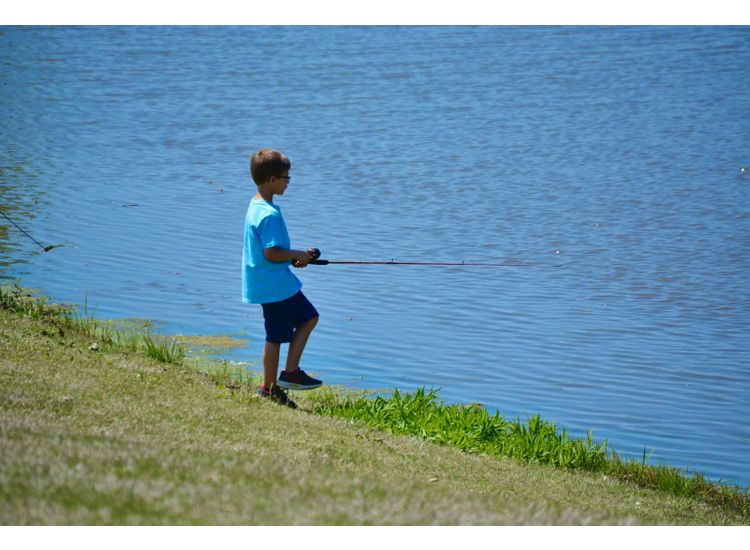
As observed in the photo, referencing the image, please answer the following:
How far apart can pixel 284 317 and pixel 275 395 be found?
490 mm

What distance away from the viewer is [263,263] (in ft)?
22.4

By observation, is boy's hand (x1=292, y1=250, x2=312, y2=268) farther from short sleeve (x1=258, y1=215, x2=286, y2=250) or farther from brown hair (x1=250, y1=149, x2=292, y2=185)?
brown hair (x1=250, y1=149, x2=292, y2=185)

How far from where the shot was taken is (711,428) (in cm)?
849

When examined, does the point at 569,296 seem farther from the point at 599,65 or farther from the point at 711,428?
the point at 599,65

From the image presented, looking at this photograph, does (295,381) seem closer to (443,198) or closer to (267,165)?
(267,165)

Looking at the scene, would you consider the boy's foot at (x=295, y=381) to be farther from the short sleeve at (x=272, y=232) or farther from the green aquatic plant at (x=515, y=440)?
the short sleeve at (x=272, y=232)

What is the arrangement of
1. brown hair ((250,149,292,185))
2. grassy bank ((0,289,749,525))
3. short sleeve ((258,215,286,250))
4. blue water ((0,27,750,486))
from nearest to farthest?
grassy bank ((0,289,749,525))
short sleeve ((258,215,286,250))
brown hair ((250,149,292,185))
blue water ((0,27,750,486))

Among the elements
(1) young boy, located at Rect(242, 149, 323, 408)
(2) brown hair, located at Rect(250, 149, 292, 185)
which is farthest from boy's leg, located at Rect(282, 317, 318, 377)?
(2) brown hair, located at Rect(250, 149, 292, 185)

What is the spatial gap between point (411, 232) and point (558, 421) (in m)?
5.90

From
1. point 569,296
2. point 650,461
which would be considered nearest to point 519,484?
point 650,461

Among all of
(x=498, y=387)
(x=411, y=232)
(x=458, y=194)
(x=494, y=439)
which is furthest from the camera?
(x=458, y=194)

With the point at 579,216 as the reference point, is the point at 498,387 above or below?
below

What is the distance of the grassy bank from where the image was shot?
175 inches

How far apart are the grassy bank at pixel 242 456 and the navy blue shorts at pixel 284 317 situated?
1.36 ft
